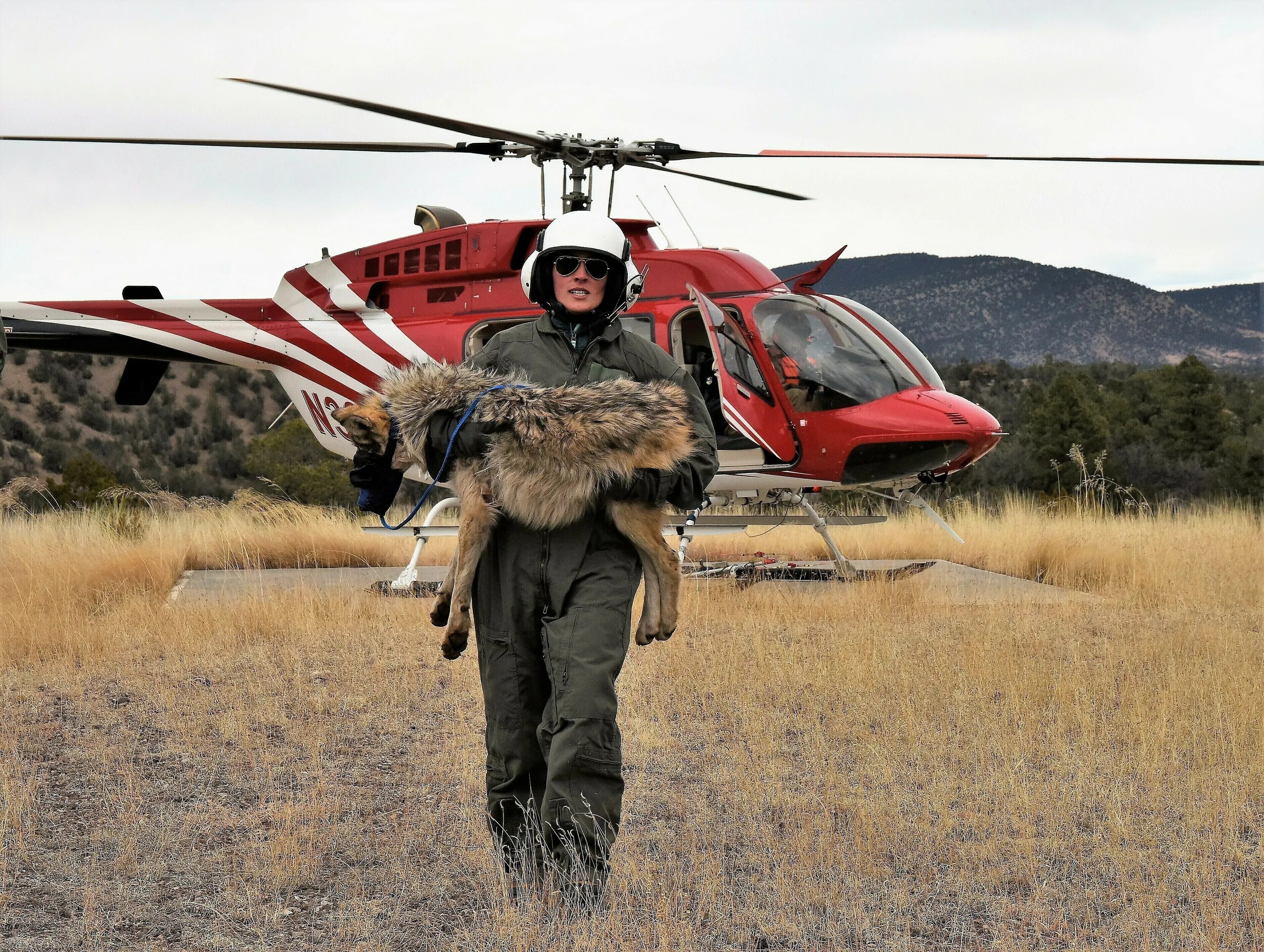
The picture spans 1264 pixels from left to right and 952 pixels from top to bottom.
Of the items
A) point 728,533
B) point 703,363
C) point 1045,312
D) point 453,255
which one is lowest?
point 728,533

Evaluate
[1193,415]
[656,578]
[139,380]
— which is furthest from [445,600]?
[1193,415]

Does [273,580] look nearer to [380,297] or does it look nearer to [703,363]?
[380,297]

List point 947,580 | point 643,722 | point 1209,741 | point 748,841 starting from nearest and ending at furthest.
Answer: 1. point 748,841
2. point 1209,741
3. point 643,722
4. point 947,580

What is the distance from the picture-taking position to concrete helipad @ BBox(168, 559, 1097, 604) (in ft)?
31.7

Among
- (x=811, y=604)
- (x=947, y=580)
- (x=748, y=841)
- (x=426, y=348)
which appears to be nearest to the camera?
(x=748, y=841)

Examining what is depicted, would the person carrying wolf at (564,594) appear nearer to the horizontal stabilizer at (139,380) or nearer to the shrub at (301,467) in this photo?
the horizontal stabilizer at (139,380)

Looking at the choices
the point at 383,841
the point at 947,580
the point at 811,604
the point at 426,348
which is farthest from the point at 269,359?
the point at 383,841

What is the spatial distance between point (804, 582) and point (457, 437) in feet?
23.6

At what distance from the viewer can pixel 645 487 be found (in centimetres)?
366

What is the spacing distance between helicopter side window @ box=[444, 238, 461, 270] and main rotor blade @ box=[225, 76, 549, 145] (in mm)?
1891

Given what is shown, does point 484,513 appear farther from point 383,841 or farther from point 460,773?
point 460,773

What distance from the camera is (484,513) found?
365 cm

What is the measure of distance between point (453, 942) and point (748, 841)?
4.04 feet

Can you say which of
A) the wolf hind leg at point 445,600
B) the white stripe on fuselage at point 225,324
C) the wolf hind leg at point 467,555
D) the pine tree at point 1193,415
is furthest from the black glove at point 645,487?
the pine tree at point 1193,415
